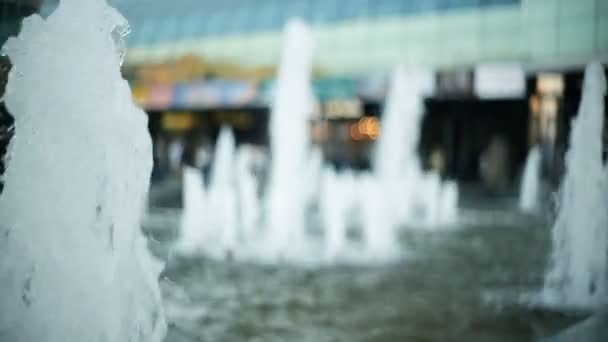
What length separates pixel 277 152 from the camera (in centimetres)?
1527

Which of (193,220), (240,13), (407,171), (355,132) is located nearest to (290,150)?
(193,220)

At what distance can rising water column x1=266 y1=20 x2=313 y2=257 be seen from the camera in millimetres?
13102

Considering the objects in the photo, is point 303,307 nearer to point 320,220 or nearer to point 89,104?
point 89,104

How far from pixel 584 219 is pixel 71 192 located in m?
6.24

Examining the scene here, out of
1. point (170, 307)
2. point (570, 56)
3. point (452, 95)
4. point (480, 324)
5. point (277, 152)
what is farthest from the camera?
point (452, 95)

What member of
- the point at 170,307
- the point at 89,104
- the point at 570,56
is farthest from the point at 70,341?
the point at 570,56

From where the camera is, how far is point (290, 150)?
15.5 m

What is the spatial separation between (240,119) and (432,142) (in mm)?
11339

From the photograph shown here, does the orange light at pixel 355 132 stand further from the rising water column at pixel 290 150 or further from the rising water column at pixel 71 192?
the rising water column at pixel 71 192

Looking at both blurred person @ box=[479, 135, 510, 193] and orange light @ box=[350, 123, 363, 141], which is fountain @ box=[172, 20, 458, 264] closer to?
blurred person @ box=[479, 135, 510, 193]

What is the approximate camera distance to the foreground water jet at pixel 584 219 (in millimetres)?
7887

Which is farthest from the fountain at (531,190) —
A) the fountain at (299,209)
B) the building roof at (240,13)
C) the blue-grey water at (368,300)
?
the blue-grey water at (368,300)

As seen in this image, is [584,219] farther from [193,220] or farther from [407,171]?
[407,171]

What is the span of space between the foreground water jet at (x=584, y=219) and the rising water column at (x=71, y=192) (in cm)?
506
